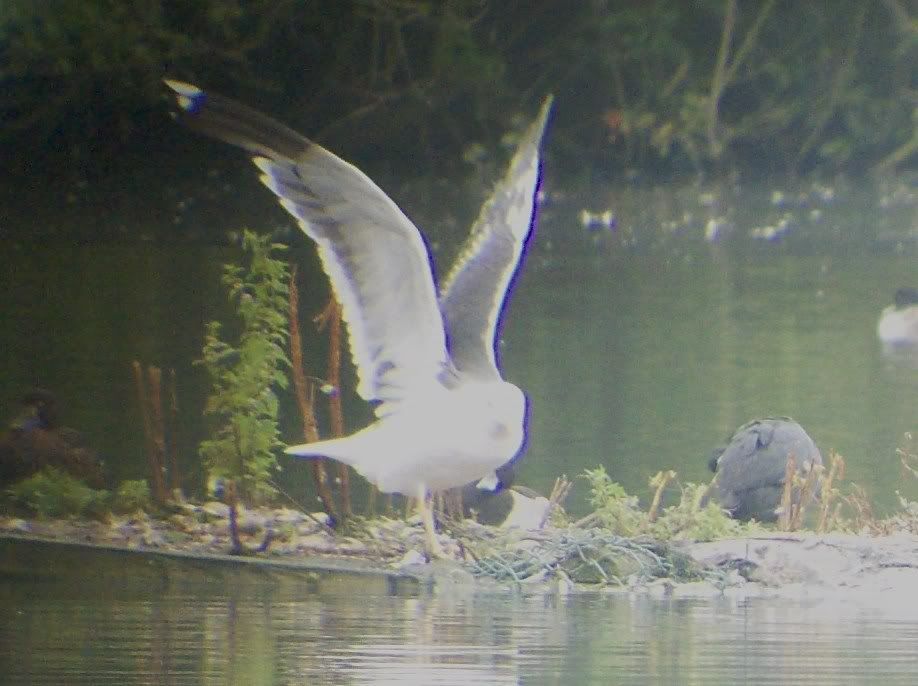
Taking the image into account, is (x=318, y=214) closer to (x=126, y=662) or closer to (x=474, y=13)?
(x=126, y=662)

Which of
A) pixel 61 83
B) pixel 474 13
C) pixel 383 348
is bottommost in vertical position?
pixel 383 348

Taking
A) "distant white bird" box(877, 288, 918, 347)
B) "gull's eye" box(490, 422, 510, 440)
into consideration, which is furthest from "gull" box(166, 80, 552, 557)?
"distant white bird" box(877, 288, 918, 347)

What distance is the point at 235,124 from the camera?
2.82 m

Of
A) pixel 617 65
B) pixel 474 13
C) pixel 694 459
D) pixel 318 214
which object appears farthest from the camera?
pixel 617 65

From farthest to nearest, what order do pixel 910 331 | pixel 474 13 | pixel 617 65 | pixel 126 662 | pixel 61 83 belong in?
pixel 617 65 < pixel 474 13 < pixel 61 83 < pixel 910 331 < pixel 126 662

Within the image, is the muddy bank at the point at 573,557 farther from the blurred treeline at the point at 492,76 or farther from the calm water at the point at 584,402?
the blurred treeline at the point at 492,76

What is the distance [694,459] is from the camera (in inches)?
156

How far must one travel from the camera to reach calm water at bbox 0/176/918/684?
2646 mm

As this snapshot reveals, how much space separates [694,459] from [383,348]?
3.61 feet

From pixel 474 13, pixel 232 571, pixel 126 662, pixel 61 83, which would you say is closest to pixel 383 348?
pixel 232 571

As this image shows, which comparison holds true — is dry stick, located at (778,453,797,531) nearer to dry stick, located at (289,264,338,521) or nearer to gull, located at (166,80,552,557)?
gull, located at (166,80,552,557)

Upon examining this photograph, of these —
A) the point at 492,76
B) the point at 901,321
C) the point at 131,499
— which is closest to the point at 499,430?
the point at 131,499

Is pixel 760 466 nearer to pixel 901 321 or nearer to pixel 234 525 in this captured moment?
pixel 234 525

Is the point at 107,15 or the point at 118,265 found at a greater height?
the point at 107,15
